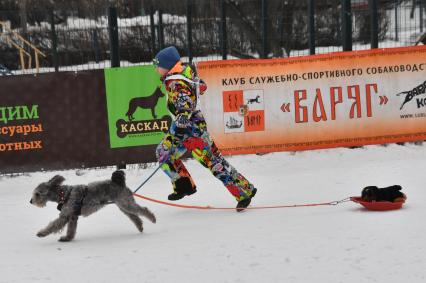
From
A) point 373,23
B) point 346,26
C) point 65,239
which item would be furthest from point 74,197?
point 373,23

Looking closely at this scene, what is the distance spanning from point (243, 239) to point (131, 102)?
4110mm

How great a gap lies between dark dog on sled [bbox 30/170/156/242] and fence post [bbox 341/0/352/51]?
5593mm

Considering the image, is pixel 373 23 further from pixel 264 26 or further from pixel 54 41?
pixel 54 41

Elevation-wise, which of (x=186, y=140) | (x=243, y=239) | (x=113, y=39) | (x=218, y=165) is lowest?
(x=243, y=239)

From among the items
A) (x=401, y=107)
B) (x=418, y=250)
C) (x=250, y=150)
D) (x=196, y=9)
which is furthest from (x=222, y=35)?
(x=418, y=250)

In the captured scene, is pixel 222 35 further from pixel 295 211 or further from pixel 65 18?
pixel 65 18

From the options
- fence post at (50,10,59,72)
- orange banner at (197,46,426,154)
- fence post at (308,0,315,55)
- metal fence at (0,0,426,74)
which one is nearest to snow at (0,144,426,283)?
orange banner at (197,46,426,154)

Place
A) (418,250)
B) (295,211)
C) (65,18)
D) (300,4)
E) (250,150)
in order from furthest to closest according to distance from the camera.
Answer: (65,18) < (300,4) < (250,150) < (295,211) < (418,250)

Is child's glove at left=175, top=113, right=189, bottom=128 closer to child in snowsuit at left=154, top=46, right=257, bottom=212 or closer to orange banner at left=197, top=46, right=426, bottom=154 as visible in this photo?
child in snowsuit at left=154, top=46, right=257, bottom=212

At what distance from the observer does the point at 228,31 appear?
12.0 m

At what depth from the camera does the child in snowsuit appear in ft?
23.2

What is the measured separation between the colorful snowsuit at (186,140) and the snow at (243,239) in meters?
0.36

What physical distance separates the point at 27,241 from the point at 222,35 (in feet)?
18.2

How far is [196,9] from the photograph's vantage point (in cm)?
1225
